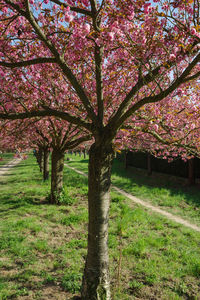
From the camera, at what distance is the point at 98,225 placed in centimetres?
401

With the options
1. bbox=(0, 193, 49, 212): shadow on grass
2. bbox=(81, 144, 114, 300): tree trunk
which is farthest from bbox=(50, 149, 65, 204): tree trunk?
bbox=(81, 144, 114, 300): tree trunk

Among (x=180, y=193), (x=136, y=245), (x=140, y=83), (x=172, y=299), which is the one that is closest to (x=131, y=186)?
(x=180, y=193)

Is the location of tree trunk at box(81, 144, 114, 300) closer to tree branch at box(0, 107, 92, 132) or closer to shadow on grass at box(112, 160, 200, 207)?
tree branch at box(0, 107, 92, 132)

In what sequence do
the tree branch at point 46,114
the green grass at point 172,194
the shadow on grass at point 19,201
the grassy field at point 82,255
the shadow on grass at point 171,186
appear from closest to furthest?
the tree branch at point 46,114 < the grassy field at point 82,255 < the green grass at point 172,194 < the shadow on grass at point 19,201 < the shadow on grass at point 171,186

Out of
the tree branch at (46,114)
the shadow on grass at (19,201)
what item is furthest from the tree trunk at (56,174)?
the tree branch at (46,114)

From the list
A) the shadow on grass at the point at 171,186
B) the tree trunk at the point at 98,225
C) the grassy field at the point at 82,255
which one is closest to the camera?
the tree trunk at the point at 98,225

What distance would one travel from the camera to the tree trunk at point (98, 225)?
13.1ft

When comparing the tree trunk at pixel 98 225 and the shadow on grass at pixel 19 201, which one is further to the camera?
the shadow on grass at pixel 19 201

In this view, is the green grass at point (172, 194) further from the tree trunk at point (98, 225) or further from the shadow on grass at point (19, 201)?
the tree trunk at point (98, 225)

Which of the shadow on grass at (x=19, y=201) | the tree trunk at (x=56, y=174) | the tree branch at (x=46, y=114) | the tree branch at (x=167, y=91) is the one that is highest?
the tree branch at (x=167, y=91)

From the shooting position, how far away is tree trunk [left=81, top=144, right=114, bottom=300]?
399 cm

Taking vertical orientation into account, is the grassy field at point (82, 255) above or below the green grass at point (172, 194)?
below

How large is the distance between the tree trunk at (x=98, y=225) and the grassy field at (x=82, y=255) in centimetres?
38

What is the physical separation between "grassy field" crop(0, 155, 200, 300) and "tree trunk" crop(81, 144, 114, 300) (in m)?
0.38
